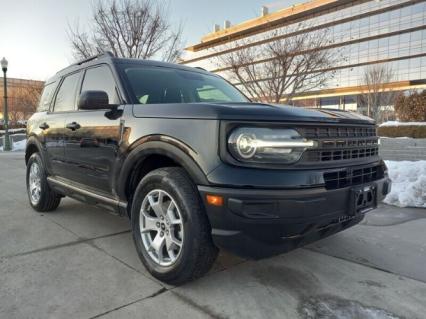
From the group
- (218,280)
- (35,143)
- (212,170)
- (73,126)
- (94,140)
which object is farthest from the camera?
(35,143)

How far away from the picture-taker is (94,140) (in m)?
3.59

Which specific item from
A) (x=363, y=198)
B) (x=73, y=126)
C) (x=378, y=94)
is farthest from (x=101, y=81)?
(x=378, y=94)

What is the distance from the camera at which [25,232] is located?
13.8 feet

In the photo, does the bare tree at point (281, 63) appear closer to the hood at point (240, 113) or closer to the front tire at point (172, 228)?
the hood at point (240, 113)

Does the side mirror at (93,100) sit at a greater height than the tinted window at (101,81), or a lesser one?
lesser

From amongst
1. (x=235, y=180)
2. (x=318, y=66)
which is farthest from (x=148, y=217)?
(x=318, y=66)

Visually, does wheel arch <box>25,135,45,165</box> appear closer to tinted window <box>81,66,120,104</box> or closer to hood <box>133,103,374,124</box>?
tinted window <box>81,66,120,104</box>

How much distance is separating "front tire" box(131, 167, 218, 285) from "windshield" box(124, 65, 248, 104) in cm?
92

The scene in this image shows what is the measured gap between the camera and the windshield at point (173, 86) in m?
3.52

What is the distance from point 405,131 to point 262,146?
940cm

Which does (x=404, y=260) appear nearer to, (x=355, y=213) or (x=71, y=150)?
(x=355, y=213)

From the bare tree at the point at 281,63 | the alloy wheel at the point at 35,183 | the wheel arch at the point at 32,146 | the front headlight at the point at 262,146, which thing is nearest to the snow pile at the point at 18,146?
the bare tree at the point at 281,63

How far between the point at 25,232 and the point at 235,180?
295 cm

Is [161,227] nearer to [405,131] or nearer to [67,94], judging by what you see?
[67,94]
